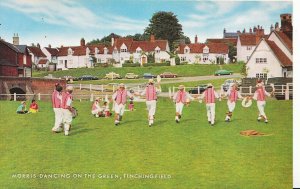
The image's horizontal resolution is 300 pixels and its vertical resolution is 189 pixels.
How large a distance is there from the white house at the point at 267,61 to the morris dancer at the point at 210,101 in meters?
0.66

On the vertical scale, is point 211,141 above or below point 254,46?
below

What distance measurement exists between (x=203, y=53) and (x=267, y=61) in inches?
35.7

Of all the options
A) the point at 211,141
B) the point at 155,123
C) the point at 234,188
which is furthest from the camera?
the point at 155,123

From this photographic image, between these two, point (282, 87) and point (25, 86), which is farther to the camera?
point (25, 86)

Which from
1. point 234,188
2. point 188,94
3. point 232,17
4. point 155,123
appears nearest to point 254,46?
point 232,17

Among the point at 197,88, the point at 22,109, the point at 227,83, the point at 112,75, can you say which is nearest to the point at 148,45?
the point at 112,75

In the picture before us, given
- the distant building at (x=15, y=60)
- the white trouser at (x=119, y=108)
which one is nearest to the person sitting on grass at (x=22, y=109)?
the distant building at (x=15, y=60)

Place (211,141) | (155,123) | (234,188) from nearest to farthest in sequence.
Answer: (234,188)
(211,141)
(155,123)

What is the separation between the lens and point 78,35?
648cm

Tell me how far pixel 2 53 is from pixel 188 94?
8.87 feet

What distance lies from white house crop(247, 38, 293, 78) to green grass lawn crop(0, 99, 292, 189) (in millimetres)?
448

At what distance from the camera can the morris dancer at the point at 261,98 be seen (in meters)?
6.18

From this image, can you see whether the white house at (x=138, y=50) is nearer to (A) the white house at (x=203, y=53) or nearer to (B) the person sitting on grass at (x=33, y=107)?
(A) the white house at (x=203, y=53)

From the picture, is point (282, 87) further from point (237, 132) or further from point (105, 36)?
point (105, 36)
